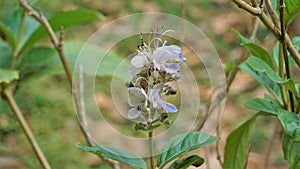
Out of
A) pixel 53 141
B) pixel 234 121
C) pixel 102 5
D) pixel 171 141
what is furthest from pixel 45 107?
pixel 171 141

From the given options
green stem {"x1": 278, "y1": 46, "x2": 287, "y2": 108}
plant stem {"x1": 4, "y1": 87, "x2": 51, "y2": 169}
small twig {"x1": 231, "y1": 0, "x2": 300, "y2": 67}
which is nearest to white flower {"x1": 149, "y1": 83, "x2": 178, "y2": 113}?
small twig {"x1": 231, "y1": 0, "x2": 300, "y2": 67}

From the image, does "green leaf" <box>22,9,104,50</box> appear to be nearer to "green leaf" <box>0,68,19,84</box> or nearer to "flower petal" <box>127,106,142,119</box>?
"green leaf" <box>0,68,19,84</box>

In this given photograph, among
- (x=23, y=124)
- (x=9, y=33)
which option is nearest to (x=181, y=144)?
A: (x=23, y=124)

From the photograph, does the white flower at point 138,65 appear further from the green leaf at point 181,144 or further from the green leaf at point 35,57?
the green leaf at point 35,57

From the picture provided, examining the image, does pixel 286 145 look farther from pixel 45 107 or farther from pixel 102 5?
pixel 102 5

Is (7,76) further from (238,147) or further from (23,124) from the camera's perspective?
(238,147)
